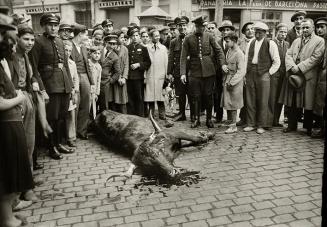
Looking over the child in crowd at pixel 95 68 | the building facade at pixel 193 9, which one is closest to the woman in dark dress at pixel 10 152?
the child in crowd at pixel 95 68

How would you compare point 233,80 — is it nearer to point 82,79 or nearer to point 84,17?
point 82,79

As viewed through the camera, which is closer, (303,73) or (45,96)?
(45,96)

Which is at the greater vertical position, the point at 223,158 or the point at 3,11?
the point at 3,11

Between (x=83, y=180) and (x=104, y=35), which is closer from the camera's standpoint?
(x=83, y=180)

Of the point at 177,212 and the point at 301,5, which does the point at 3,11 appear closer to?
the point at 177,212

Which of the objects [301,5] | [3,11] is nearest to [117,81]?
[3,11]

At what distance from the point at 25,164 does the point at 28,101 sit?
3.90ft

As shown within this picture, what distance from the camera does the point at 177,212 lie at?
13.1 ft

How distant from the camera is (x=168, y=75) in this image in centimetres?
853

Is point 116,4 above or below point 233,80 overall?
above

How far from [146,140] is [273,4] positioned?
17.6 m

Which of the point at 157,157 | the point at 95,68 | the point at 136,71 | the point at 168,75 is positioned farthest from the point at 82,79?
the point at 157,157

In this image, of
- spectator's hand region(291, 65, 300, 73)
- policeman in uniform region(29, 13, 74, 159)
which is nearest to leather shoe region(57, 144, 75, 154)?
policeman in uniform region(29, 13, 74, 159)

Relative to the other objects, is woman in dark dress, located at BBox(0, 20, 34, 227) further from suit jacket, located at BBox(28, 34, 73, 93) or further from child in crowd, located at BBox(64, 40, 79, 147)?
child in crowd, located at BBox(64, 40, 79, 147)
